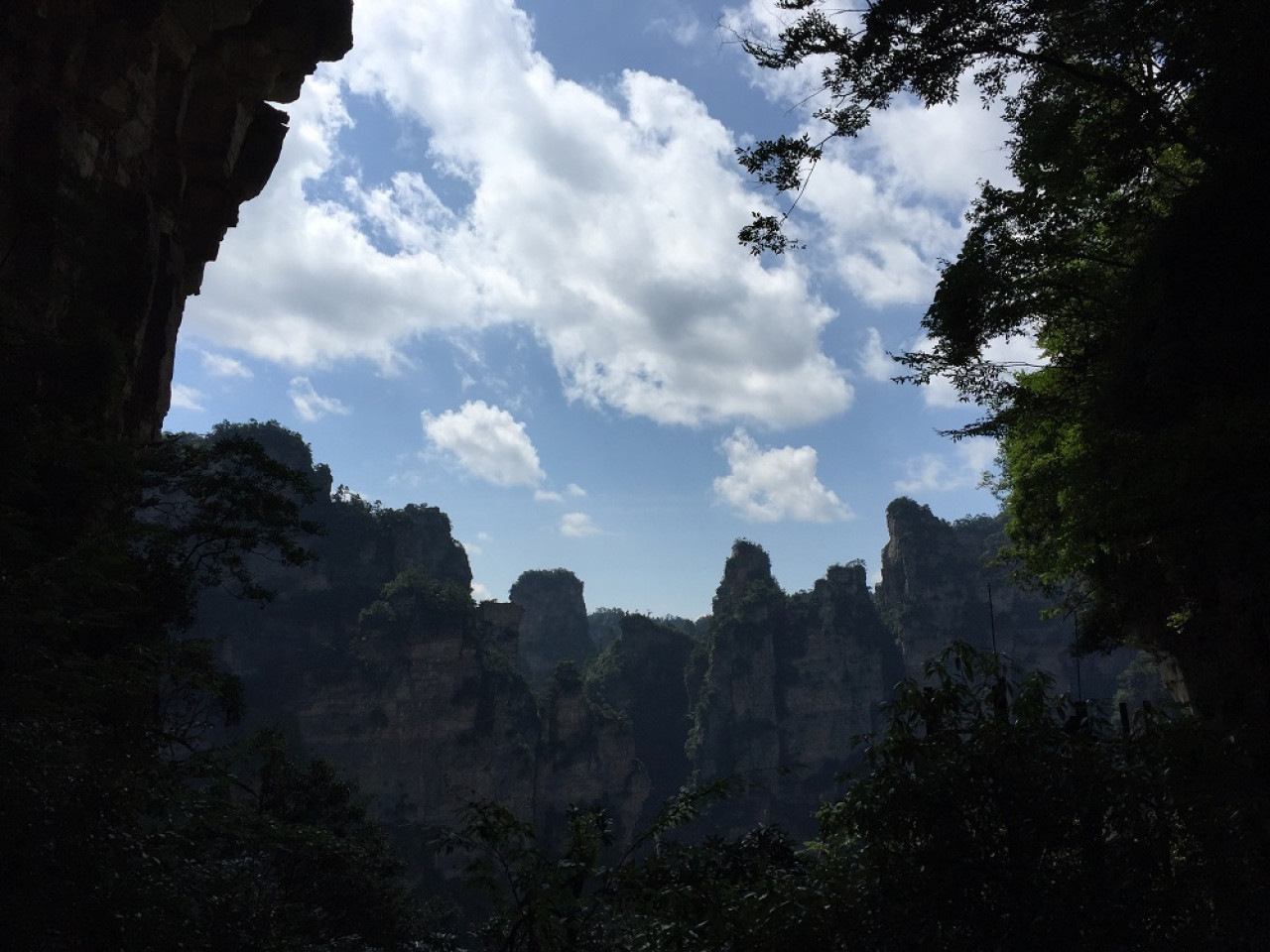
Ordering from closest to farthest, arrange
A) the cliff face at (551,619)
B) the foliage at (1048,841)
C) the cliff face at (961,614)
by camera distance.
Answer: the foliage at (1048,841) < the cliff face at (961,614) < the cliff face at (551,619)

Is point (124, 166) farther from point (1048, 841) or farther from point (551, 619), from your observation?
point (551, 619)

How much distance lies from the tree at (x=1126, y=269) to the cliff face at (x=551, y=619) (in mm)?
105004

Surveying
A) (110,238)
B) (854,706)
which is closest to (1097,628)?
(110,238)

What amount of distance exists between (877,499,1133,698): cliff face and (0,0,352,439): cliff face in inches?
3390

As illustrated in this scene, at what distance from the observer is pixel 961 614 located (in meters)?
95.8

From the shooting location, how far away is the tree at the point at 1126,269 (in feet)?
29.9

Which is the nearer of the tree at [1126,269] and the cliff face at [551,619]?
the tree at [1126,269]

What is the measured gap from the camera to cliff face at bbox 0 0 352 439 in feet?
53.9

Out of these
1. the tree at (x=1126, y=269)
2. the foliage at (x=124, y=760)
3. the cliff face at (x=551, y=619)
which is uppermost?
the cliff face at (x=551, y=619)

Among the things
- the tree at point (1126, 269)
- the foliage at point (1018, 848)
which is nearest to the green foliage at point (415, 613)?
the tree at point (1126, 269)

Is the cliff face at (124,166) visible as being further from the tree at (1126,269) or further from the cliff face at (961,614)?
the cliff face at (961,614)

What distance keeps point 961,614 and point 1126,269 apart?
89.6 m

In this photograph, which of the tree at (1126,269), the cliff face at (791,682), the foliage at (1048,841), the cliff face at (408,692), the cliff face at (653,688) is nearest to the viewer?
the foliage at (1048,841)

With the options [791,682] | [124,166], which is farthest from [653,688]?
[124,166]
